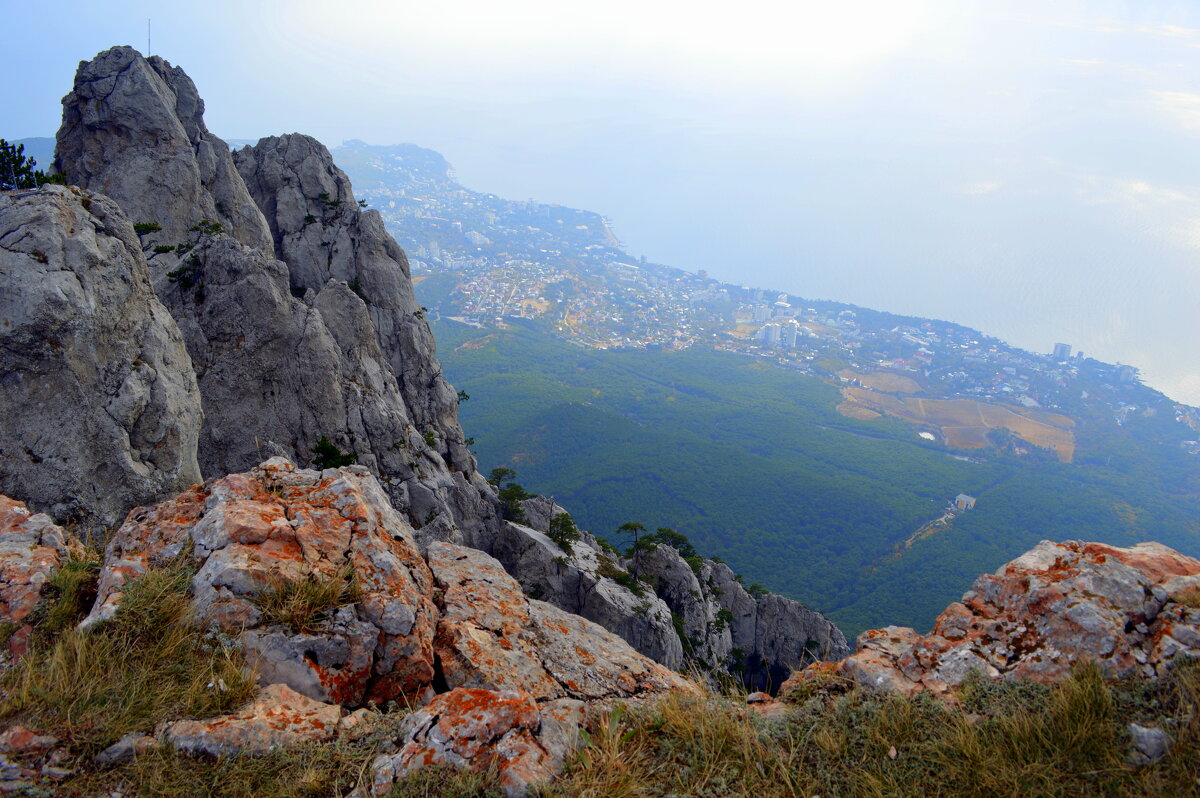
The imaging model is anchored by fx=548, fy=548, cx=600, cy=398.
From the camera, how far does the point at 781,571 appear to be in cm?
8256

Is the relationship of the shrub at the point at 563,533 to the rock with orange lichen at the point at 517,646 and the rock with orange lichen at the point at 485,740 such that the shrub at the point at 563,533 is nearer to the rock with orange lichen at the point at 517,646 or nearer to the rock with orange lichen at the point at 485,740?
the rock with orange lichen at the point at 517,646

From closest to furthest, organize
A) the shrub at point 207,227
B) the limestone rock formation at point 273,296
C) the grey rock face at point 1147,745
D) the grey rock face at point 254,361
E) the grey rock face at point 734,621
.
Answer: the grey rock face at point 1147,745, the grey rock face at point 254,361, the limestone rock formation at point 273,296, the shrub at point 207,227, the grey rock face at point 734,621

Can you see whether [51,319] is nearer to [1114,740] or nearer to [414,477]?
[1114,740]

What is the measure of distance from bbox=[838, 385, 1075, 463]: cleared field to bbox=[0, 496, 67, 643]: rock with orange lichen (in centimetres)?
17179

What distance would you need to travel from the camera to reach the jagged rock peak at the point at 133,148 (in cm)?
2892

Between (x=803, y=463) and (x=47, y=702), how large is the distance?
127804 mm

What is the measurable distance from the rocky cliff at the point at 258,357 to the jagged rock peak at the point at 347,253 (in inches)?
5.2

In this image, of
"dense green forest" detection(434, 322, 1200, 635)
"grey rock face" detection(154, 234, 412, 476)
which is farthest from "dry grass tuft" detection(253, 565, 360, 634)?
"dense green forest" detection(434, 322, 1200, 635)

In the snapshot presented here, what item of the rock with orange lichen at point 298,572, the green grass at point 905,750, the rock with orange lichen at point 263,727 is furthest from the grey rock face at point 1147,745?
the rock with orange lichen at point 263,727

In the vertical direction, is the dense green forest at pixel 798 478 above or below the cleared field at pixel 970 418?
below

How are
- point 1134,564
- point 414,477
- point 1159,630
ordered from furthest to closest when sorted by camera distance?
point 414,477, point 1134,564, point 1159,630

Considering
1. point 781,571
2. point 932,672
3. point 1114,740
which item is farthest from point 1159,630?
point 781,571

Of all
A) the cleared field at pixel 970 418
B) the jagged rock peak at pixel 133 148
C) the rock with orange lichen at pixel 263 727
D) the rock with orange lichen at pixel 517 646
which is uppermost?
the jagged rock peak at pixel 133 148

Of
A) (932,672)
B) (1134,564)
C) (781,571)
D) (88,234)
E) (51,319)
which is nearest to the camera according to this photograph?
(932,672)
